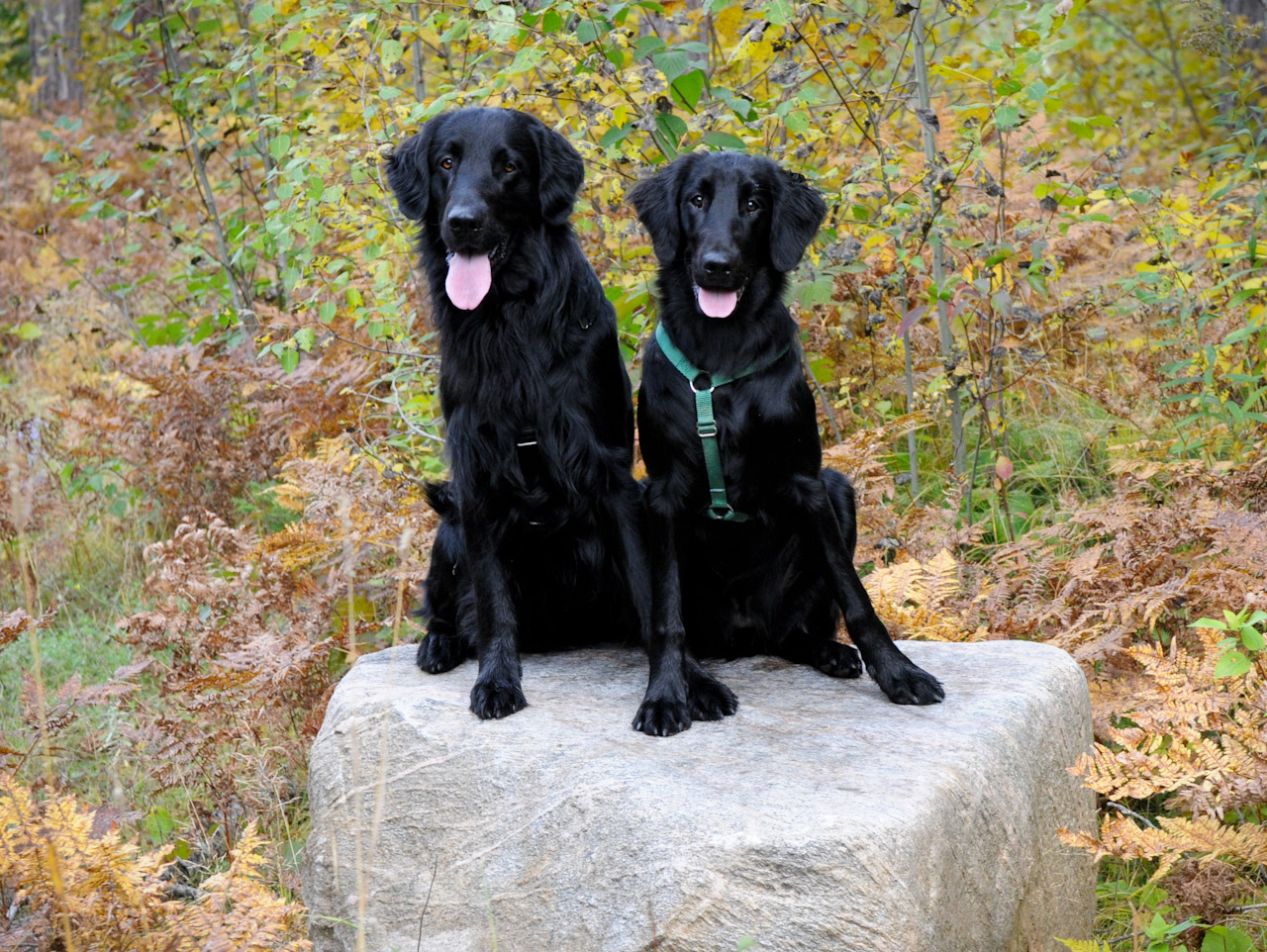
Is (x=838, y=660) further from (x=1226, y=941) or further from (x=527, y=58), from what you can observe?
(x=527, y=58)

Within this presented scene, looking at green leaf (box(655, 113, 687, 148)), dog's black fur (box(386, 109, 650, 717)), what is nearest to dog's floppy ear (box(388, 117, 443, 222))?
dog's black fur (box(386, 109, 650, 717))

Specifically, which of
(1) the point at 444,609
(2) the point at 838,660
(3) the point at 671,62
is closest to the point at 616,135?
(3) the point at 671,62

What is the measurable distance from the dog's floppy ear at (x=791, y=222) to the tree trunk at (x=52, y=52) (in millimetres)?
13671

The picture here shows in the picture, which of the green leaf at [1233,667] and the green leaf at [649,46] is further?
the green leaf at [649,46]

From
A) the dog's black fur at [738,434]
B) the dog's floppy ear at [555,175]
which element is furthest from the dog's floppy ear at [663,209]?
the dog's floppy ear at [555,175]

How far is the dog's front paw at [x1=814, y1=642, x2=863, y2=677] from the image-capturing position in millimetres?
3260

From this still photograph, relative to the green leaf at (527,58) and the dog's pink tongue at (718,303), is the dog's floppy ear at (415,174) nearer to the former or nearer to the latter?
the green leaf at (527,58)

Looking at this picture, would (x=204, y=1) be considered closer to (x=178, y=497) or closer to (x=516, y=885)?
(x=178, y=497)

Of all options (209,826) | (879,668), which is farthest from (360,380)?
(879,668)

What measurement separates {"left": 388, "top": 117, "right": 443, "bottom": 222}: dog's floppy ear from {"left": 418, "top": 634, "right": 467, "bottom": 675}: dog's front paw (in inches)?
48.6

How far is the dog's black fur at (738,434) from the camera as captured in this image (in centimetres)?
304

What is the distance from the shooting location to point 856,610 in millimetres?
3061

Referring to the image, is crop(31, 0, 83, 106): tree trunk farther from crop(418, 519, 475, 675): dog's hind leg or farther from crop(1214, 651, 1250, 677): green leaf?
crop(1214, 651, 1250, 677): green leaf

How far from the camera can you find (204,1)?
575 centimetres
